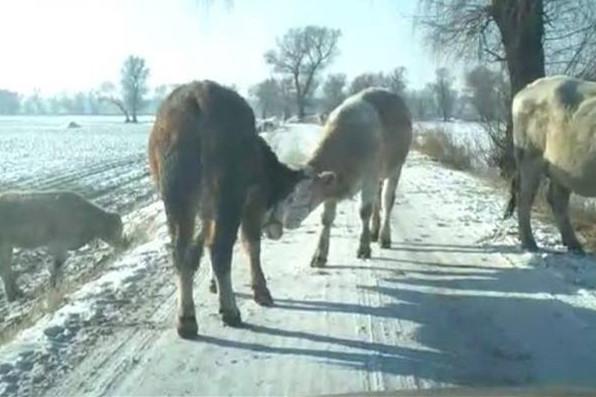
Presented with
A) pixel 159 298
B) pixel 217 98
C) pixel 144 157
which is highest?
pixel 217 98

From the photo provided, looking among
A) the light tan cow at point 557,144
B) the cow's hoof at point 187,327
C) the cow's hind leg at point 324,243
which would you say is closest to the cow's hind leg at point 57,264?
the cow's hind leg at point 324,243

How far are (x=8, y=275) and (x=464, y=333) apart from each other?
7.19 meters

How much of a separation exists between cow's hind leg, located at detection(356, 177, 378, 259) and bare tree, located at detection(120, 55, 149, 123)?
13719 cm

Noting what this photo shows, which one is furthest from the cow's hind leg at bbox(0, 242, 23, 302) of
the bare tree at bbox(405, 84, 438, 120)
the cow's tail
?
the bare tree at bbox(405, 84, 438, 120)

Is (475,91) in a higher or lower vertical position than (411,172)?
higher

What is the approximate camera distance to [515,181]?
46.4 ft

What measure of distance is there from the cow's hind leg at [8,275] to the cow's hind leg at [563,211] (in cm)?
740

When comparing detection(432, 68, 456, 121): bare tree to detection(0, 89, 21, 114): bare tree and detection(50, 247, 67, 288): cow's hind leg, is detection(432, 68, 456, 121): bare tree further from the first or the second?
detection(0, 89, 21, 114): bare tree

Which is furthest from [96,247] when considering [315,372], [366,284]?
[315,372]

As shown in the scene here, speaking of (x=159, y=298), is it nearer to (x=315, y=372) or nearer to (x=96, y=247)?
(x=315, y=372)

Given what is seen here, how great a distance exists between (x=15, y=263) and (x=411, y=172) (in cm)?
1542

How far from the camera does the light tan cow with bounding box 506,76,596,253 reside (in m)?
10.6

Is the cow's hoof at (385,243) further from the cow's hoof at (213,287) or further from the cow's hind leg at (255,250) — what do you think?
the cow's hind leg at (255,250)

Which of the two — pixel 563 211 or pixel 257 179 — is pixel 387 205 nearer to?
pixel 563 211
